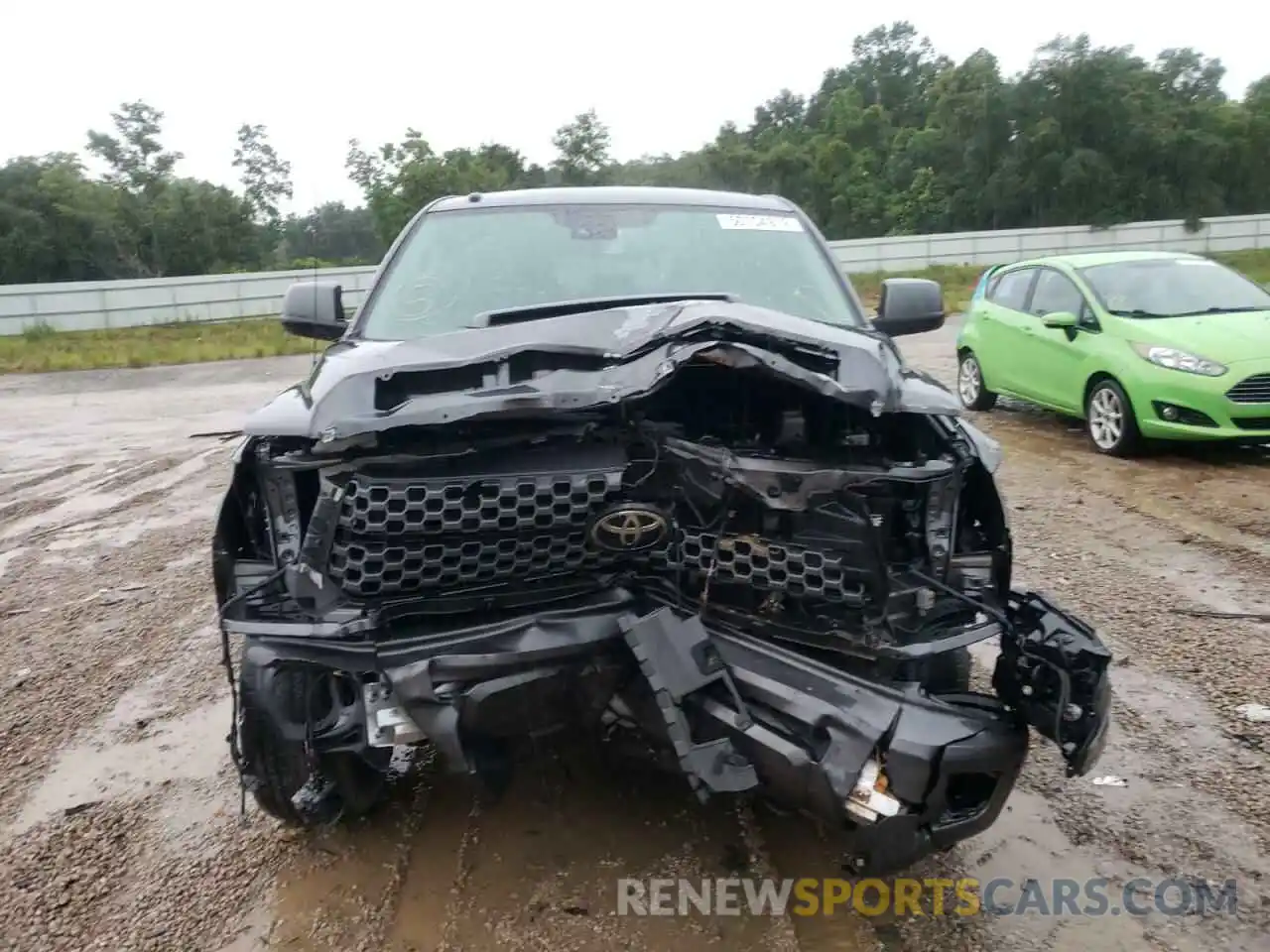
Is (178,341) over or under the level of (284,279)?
under

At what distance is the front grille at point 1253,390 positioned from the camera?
7.48 meters

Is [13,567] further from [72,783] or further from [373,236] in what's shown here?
[373,236]

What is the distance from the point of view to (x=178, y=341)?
84.7ft

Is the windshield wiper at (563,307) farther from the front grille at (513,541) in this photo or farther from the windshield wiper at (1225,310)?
the windshield wiper at (1225,310)

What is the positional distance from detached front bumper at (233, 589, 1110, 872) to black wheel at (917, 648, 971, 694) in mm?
114

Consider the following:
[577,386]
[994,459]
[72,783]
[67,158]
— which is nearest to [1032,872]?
[994,459]

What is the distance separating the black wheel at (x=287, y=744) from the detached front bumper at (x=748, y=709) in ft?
0.24

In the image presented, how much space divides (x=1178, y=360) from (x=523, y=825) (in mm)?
6497

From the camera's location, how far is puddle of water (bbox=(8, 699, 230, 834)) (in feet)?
11.6

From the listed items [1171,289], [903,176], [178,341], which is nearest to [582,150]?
[903,176]

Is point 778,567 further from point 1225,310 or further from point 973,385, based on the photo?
point 973,385

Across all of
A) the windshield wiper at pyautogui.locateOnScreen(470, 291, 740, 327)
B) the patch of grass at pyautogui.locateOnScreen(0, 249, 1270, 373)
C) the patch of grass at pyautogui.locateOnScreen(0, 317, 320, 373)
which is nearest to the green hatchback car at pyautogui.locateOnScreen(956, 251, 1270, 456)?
the windshield wiper at pyautogui.locateOnScreen(470, 291, 740, 327)

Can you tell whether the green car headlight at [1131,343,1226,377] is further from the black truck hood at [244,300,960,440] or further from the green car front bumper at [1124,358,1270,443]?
the black truck hood at [244,300,960,440]

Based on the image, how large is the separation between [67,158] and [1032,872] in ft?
207
